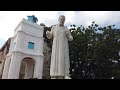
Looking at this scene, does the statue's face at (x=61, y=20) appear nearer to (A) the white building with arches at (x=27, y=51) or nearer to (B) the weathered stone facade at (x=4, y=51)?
(A) the white building with arches at (x=27, y=51)

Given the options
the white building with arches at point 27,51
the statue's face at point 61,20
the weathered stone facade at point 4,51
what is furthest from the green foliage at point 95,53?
the statue's face at point 61,20

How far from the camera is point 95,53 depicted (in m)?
16.2

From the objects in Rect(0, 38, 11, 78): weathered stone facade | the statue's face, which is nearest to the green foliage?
Rect(0, 38, 11, 78): weathered stone facade

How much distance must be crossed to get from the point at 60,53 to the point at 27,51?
558 inches

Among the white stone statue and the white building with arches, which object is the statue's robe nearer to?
the white stone statue

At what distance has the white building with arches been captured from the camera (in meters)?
17.4

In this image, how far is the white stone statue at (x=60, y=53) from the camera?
4.21 m

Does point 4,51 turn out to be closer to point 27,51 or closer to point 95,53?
point 27,51

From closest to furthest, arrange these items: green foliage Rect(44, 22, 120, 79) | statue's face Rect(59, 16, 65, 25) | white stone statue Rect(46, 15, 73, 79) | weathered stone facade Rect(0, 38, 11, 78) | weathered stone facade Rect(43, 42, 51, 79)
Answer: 1. white stone statue Rect(46, 15, 73, 79)
2. statue's face Rect(59, 16, 65, 25)
3. green foliage Rect(44, 22, 120, 79)
4. weathered stone facade Rect(43, 42, 51, 79)
5. weathered stone facade Rect(0, 38, 11, 78)

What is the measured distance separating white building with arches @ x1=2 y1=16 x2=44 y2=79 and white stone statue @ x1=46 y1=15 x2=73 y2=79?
42.2 ft
